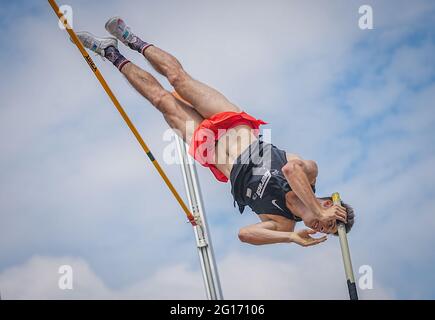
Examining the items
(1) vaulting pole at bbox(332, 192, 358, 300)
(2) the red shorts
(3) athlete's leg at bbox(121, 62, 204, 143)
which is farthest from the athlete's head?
(3) athlete's leg at bbox(121, 62, 204, 143)

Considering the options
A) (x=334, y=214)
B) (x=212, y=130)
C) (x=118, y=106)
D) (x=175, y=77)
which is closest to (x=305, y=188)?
(x=334, y=214)

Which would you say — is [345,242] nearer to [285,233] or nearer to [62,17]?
[285,233]

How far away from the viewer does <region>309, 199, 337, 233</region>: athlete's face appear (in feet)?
22.9

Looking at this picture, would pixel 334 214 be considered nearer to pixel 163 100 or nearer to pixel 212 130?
pixel 212 130

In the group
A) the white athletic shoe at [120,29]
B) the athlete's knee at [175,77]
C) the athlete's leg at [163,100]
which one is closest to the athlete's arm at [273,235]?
the athlete's leg at [163,100]

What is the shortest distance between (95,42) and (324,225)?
2931 millimetres

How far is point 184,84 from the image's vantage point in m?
7.11

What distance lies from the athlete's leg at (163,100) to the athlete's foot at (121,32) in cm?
22

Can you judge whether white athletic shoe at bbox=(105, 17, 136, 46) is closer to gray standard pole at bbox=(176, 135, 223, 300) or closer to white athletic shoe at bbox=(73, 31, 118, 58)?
white athletic shoe at bbox=(73, 31, 118, 58)

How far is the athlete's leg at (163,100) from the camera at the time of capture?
286 inches

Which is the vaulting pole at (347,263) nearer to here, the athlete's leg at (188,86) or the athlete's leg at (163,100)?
the athlete's leg at (188,86)

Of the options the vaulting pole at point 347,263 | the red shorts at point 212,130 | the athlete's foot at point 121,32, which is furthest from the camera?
the athlete's foot at point 121,32
